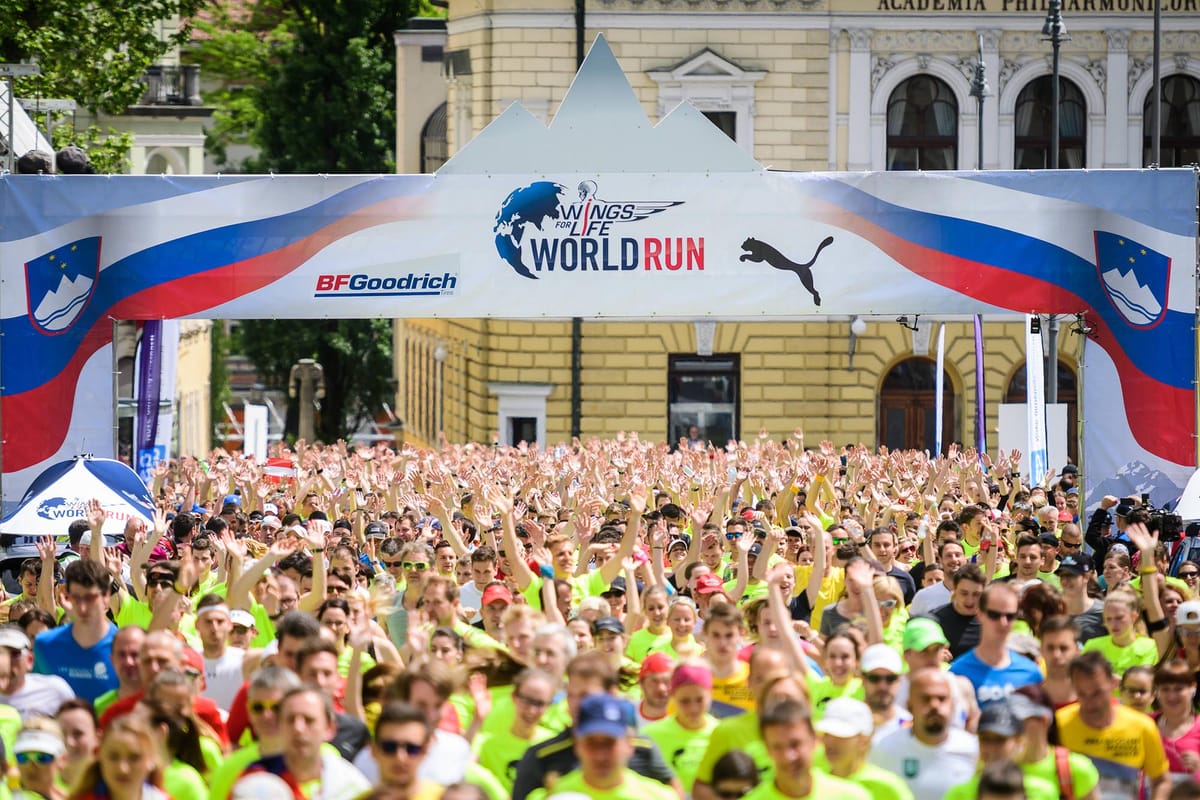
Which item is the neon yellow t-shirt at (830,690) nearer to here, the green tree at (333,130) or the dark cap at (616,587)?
the dark cap at (616,587)

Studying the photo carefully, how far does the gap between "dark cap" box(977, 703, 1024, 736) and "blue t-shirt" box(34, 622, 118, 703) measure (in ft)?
13.8

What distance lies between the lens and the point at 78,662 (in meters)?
10.4

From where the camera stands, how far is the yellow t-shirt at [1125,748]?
340 inches

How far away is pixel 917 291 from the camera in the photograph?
17156mm

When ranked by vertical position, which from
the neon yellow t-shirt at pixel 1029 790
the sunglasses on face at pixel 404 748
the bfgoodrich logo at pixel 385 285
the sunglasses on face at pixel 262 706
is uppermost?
the bfgoodrich logo at pixel 385 285

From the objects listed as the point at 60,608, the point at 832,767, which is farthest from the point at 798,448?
the point at 832,767

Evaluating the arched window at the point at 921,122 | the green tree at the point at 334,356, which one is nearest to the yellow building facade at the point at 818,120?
the arched window at the point at 921,122

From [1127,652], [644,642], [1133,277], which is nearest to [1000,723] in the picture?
[1127,652]

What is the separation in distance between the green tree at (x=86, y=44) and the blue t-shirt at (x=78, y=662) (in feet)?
73.7

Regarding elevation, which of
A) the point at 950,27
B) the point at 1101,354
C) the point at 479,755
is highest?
the point at 950,27

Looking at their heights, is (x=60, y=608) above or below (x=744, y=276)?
below

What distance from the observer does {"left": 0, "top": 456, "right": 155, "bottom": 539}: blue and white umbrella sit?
15.7 meters

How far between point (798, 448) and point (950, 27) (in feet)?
52.3

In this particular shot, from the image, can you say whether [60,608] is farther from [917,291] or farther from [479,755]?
[917,291]
